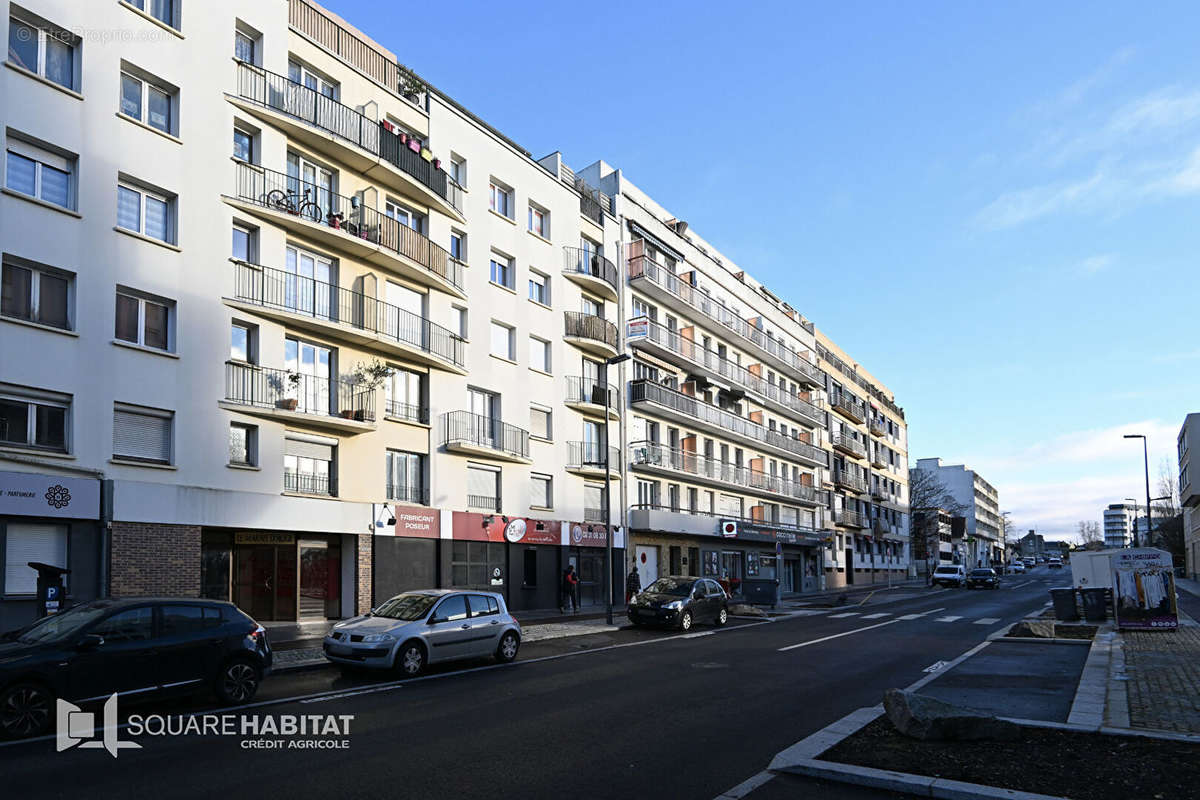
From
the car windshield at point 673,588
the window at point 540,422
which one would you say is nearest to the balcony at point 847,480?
the window at point 540,422

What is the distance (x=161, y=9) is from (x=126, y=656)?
678 inches

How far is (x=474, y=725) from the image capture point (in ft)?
33.3

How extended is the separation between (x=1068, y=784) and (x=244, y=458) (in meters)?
19.8

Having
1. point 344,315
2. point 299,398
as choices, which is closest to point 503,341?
point 344,315

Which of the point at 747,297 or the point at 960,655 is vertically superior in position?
the point at 747,297

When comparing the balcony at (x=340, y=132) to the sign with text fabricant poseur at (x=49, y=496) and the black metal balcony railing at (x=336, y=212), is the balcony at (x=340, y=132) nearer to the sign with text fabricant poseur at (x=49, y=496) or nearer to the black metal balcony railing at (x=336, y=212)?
the black metal balcony railing at (x=336, y=212)

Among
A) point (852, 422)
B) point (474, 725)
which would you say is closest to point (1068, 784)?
point (474, 725)

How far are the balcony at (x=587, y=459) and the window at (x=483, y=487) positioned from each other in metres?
4.59

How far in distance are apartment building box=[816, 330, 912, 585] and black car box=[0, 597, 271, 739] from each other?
54563 mm

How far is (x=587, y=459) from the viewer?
3606 cm

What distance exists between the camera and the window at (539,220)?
34.7 meters

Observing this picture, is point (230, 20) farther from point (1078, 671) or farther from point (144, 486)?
point (1078, 671)

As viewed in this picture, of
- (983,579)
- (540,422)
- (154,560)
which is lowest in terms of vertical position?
(983,579)

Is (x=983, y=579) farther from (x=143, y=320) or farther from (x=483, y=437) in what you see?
(x=143, y=320)
